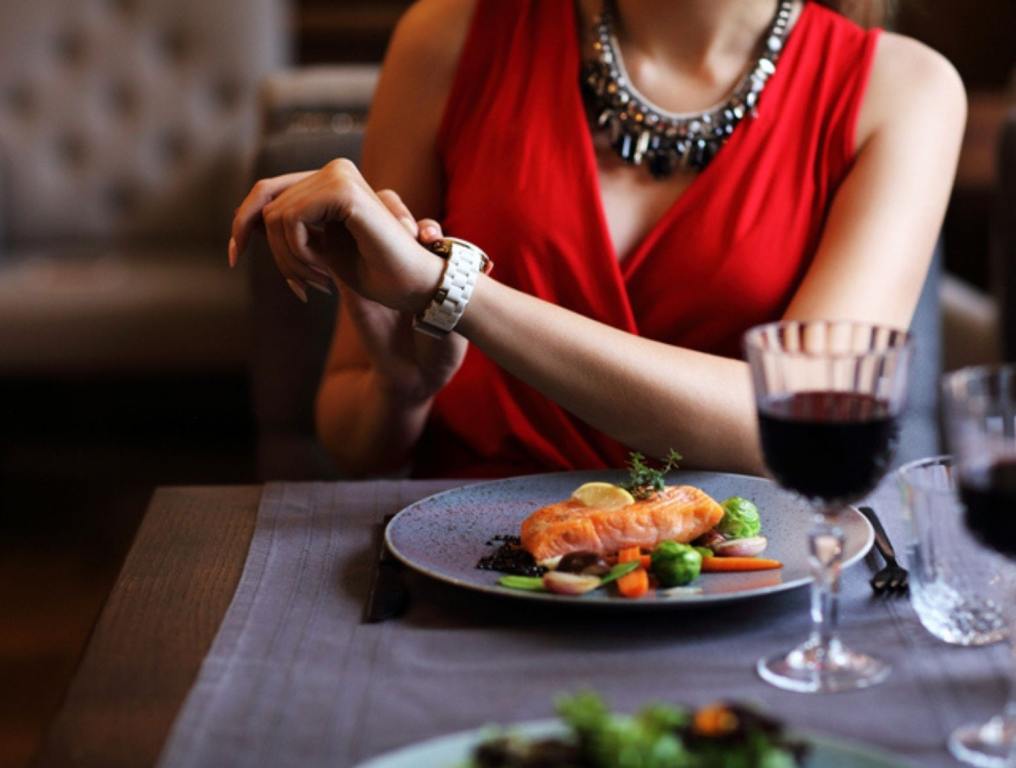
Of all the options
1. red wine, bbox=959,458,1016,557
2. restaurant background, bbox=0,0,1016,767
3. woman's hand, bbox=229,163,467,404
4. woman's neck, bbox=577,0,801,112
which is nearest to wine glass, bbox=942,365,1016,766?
red wine, bbox=959,458,1016,557

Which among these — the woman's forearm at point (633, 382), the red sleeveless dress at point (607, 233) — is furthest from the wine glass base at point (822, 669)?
the red sleeveless dress at point (607, 233)

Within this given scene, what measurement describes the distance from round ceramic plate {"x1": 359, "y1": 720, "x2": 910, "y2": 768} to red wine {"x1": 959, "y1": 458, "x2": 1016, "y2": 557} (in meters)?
0.15

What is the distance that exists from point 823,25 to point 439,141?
1.59 feet

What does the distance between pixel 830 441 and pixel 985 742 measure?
0.20 meters

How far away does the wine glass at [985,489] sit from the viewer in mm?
777

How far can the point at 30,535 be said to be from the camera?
3.36 metres

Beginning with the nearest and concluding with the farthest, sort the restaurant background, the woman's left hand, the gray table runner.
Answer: the gray table runner
the woman's left hand
the restaurant background

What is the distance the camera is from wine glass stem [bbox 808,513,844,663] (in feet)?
2.89

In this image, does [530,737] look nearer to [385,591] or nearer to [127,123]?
[385,591]

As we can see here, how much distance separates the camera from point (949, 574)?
0.93 m

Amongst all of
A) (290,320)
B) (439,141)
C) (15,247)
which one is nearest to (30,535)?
(15,247)

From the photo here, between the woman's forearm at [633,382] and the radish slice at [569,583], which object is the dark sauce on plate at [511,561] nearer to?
the radish slice at [569,583]

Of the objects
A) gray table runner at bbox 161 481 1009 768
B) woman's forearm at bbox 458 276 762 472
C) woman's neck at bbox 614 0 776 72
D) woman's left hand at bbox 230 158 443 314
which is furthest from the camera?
woman's neck at bbox 614 0 776 72

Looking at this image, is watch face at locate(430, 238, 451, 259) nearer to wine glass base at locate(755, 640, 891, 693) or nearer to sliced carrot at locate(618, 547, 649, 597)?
sliced carrot at locate(618, 547, 649, 597)
